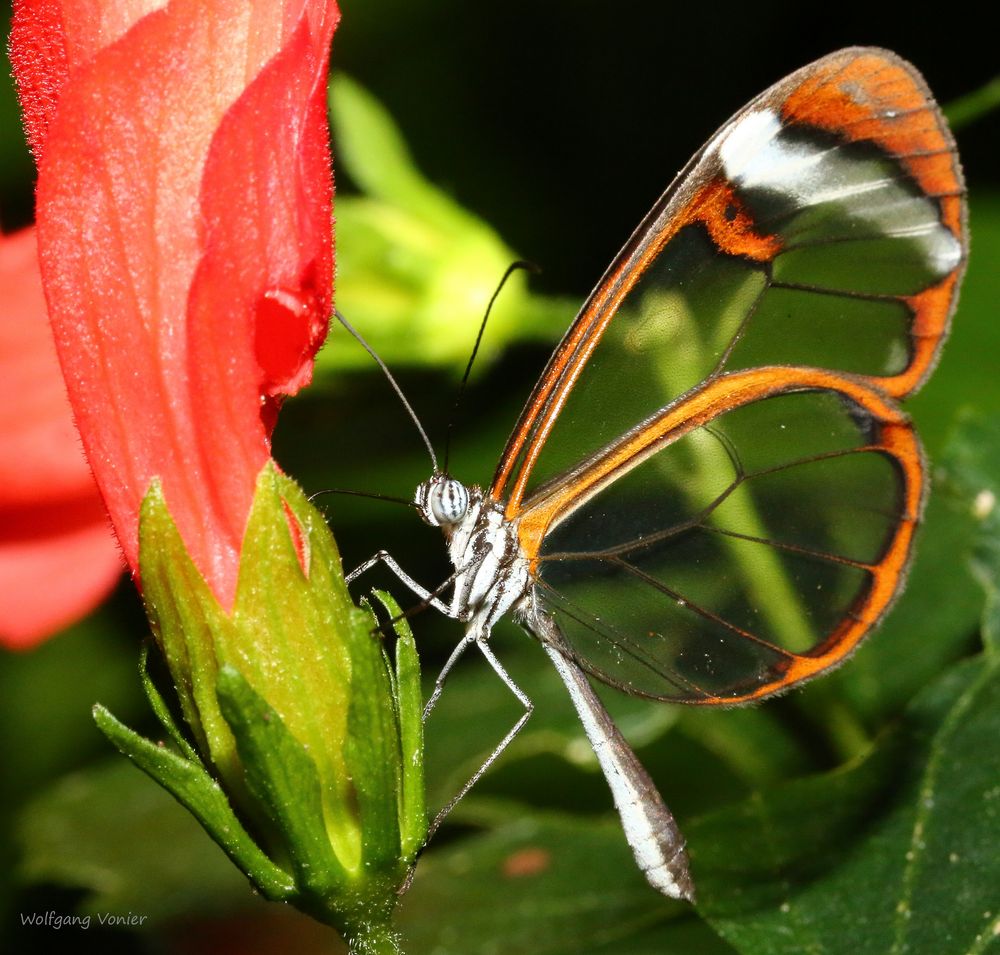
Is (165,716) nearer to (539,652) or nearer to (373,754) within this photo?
(373,754)

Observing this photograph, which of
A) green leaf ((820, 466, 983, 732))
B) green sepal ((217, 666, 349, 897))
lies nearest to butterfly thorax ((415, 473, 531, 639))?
green sepal ((217, 666, 349, 897))

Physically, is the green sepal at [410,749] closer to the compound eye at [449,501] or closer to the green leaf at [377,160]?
the compound eye at [449,501]

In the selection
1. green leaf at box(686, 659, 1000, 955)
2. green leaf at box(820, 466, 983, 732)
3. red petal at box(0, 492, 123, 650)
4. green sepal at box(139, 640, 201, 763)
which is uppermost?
green sepal at box(139, 640, 201, 763)

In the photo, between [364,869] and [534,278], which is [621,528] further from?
[534,278]

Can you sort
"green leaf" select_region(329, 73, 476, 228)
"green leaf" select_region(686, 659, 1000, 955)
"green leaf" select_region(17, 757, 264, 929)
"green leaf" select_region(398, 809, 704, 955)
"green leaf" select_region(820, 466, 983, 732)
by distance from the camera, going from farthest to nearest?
"green leaf" select_region(17, 757, 264, 929) → "green leaf" select_region(329, 73, 476, 228) → "green leaf" select_region(820, 466, 983, 732) → "green leaf" select_region(398, 809, 704, 955) → "green leaf" select_region(686, 659, 1000, 955)

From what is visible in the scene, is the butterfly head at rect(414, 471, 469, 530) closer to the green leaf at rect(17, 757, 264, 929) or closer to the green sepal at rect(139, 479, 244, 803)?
the green sepal at rect(139, 479, 244, 803)

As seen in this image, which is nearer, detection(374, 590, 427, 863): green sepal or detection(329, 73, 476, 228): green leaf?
detection(374, 590, 427, 863): green sepal

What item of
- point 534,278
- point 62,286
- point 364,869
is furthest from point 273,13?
point 534,278

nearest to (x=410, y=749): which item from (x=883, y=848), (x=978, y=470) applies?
(x=883, y=848)
